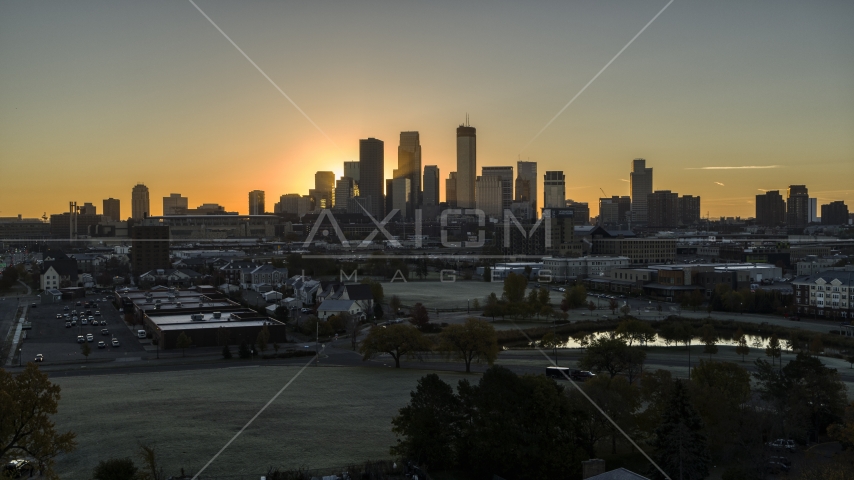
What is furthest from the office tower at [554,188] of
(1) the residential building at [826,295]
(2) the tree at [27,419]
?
(2) the tree at [27,419]

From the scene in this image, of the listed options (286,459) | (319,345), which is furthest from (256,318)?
(286,459)

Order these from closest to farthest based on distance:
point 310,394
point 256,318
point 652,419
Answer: point 652,419 < point 310,394 < point 256,318

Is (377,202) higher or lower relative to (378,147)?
lower

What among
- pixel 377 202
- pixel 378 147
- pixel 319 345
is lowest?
pixel 319 345

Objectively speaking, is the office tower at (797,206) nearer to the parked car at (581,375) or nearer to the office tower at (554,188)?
the office tower at (554,188)

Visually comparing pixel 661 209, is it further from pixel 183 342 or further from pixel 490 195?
pixel 183 342

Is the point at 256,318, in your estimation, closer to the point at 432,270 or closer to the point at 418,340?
the point at 418,340

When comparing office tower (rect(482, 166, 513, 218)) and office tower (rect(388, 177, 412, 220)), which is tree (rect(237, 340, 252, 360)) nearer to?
office tower (rect(482, 166, 513, 218))

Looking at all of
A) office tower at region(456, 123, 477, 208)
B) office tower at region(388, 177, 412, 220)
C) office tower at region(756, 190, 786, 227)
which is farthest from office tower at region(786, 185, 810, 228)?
office tower at region(388, 177, 412, 220)
